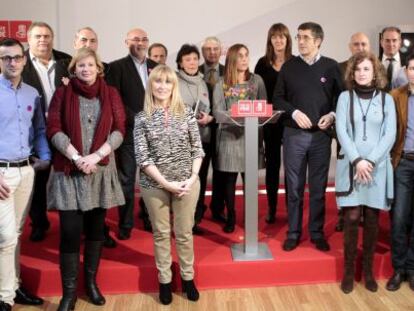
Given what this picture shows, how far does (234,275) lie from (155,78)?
139cm

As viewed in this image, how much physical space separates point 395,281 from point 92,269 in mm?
1920

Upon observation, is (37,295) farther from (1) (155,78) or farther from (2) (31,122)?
(1) (155,78)

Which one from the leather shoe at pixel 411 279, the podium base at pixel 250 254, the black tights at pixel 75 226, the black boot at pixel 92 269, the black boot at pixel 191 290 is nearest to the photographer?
the black tights at pixel 75 226

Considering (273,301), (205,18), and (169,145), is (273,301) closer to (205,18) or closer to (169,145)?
(169,145)

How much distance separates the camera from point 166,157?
9.00 feet

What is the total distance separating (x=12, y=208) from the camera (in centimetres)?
261

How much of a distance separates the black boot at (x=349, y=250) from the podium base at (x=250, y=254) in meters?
0.49

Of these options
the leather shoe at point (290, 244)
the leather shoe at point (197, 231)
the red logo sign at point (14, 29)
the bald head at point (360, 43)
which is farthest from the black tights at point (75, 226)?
the red logo sign at point (14, 29)

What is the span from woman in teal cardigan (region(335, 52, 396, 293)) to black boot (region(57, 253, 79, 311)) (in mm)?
1646

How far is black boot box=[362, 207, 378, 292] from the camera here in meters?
3.00

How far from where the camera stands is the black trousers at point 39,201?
3547 mm

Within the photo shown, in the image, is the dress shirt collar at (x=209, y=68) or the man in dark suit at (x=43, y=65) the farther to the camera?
the dress shirt collar at (x=209, y=68)

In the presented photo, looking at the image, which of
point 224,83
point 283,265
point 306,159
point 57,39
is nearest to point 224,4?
point 57,39

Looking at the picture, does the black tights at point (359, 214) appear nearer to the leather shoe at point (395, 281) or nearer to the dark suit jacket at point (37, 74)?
the leather shoe at point (395, 281)
